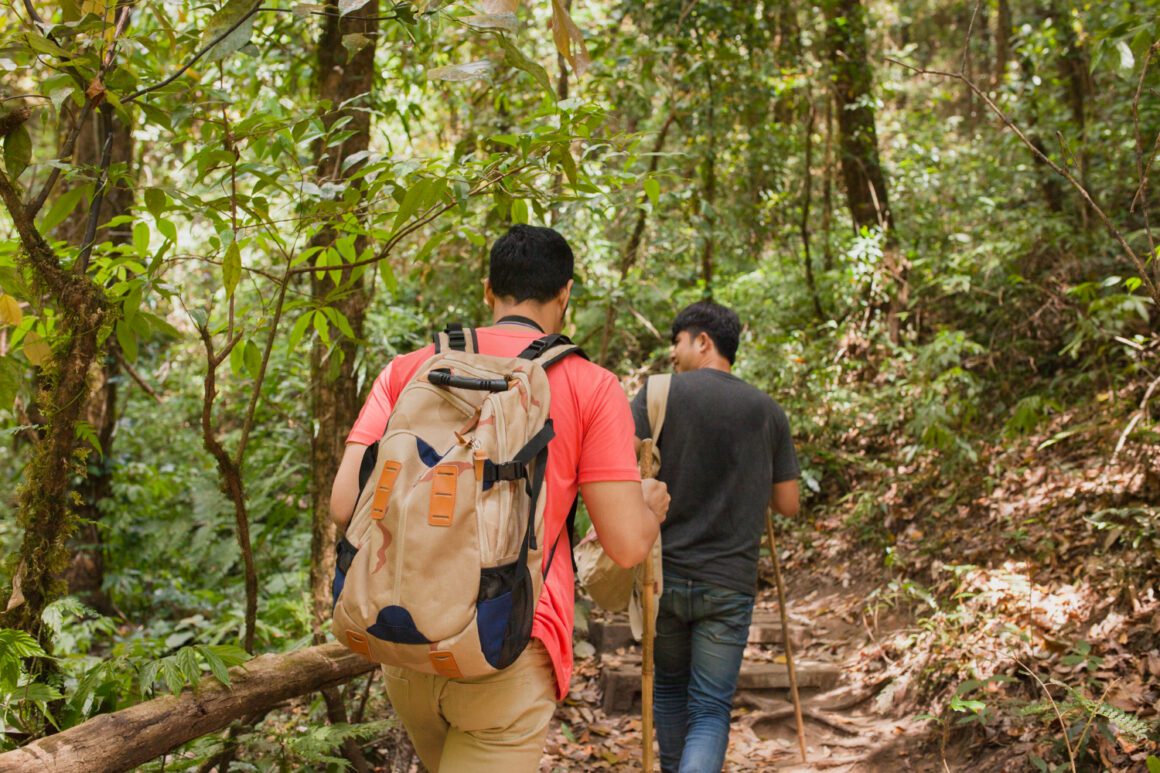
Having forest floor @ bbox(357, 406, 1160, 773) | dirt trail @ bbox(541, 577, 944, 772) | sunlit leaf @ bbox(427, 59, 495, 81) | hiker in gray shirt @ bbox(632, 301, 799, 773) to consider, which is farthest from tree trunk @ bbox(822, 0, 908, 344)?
sunlit leaf @ bbox(427, 59, 495, 81)

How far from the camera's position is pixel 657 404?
419cm

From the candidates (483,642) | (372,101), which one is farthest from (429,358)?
(372,101)

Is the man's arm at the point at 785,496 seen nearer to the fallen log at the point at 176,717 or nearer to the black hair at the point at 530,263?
the fallen log at the point at 176,717

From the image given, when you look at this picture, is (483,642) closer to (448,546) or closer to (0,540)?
(448,546)

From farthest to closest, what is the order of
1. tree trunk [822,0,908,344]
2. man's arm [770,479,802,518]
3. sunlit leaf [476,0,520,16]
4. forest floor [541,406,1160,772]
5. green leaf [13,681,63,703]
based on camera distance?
1. tree trunk [822,0,908,344]
2. forest floor [541,406,1160,772]
3. man's arm [770,479,802,518]
4. green leaf [13,681,63,703]
5. sunlit leaf [476,0,520,16]

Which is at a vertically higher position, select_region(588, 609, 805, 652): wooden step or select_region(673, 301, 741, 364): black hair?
select_region(673, 301, 741, 364): black hair

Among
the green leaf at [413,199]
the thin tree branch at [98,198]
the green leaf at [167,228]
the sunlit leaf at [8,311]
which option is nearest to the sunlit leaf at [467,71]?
the green leaf at [413,199]

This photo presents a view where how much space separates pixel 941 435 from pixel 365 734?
5.77 meters

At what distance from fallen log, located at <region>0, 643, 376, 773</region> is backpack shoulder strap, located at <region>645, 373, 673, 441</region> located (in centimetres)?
161

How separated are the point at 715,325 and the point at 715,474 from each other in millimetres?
693

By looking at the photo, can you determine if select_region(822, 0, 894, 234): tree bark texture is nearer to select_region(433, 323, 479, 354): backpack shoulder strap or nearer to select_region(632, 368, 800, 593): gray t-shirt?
select_region(632, 368, 800, 593): gray t-shirt

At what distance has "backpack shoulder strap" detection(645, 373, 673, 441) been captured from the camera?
165 inches

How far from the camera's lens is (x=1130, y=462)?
249 inches

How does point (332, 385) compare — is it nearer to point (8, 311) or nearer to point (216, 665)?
point (8, 311)
